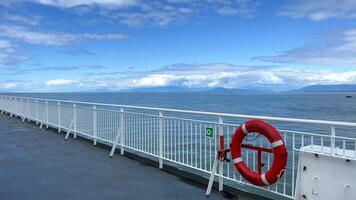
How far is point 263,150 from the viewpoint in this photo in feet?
15.4

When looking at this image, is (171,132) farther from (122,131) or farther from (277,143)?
(277,143)

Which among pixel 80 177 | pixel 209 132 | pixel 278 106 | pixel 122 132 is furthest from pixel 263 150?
pixel 278 106

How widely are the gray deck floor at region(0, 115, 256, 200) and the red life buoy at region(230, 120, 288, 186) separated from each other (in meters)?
0.56

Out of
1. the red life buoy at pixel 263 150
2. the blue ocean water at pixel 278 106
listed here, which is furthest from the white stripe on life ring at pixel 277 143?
the blue ocean water at pixel 278 106

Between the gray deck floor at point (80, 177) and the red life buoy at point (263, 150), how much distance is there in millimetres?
562

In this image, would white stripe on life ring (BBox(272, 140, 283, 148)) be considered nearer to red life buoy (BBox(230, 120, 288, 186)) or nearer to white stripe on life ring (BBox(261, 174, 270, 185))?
red life buoy (BBox(230, 120, 288, 186))

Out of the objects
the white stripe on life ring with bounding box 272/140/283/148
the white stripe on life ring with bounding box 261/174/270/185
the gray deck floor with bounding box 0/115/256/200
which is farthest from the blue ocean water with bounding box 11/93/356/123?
the white stripe on life ring with bounding box 272/140/283/148

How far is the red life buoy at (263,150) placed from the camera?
14.4ft

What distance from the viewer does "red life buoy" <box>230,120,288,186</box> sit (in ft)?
14.4

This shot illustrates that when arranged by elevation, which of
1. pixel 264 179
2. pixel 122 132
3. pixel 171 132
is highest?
pixel 171 132

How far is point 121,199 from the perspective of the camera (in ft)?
16.0

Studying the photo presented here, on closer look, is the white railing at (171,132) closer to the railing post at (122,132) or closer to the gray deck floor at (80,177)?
the railing post at (122,132)

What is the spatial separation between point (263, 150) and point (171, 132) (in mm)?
A: 2454

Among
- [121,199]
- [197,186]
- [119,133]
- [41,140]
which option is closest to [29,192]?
[121,199]
